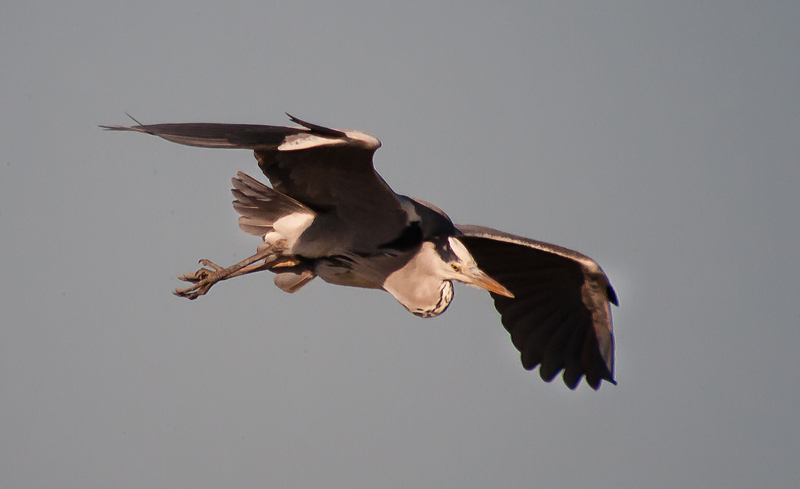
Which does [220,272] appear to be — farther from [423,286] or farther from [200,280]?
[423,286]

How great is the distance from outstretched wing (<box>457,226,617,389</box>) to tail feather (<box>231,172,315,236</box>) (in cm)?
164

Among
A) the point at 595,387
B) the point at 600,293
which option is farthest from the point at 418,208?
the point at 595,387

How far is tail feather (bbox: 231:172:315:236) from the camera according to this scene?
6035mm

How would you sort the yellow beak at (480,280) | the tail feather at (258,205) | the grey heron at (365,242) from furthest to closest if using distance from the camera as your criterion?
1. the tail feather at (258,205)
2. the yellow beak at (480,280)
3. the grey heron at (365,242)

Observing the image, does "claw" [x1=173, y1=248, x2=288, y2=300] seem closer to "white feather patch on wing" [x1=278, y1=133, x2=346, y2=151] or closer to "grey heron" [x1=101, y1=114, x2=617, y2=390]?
"grey heron" [x1=101, y1=114, x2=617, y2=390]

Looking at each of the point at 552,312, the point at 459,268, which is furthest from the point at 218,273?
the point at 552,312

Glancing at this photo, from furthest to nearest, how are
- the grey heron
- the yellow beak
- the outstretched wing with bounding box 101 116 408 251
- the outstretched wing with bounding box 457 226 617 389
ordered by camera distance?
1. the outstretched wing with bounding box 457 226 617 389
2. the yellow beak
3. the grey heron
4. the outstretched wing with bounding box 101 116 408 251

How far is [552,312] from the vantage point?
7395mm

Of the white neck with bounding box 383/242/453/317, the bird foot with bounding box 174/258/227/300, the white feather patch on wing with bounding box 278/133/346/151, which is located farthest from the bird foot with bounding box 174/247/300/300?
the white feather patch on wing with bounding box 278/133/346/151

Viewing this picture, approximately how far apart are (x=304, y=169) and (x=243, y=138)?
0.93 m

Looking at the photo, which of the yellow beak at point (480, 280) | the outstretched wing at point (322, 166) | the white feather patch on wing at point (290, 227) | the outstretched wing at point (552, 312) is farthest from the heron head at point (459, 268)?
the outstretched wing at point (552, 312)

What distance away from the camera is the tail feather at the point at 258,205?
6.04 m

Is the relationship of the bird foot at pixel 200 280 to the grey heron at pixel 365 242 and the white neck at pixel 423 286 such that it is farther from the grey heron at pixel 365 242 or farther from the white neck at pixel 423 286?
the white neck at pixel 423 286

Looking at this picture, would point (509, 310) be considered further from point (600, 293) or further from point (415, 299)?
point (415, 299)
